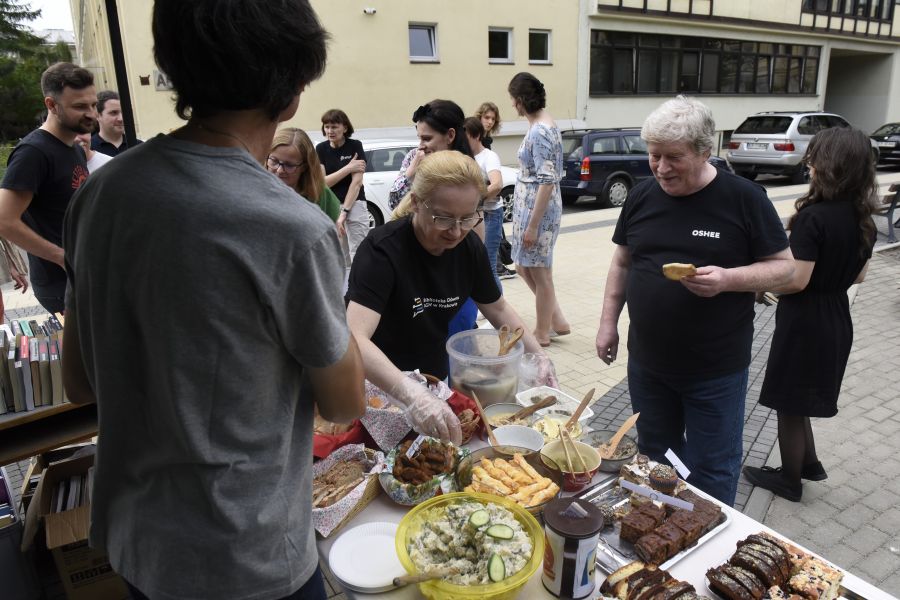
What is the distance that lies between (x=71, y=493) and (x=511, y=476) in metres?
2.16

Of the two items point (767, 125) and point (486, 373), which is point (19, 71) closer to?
point (767, 125)

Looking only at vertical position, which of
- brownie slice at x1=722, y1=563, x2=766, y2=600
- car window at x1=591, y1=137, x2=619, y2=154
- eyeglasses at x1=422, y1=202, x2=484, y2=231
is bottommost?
brownie slice at x1=722, y1=563, x2=766, y2=600

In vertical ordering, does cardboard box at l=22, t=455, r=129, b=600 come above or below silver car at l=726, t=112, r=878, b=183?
below

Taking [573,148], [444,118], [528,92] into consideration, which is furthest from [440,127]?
[573,148]

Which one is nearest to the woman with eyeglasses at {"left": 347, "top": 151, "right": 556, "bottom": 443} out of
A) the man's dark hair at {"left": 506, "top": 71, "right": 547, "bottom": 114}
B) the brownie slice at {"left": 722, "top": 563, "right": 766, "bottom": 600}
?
the brownie slice at {"left": 722, "top": 563, "right": 766, "bottom": 600}

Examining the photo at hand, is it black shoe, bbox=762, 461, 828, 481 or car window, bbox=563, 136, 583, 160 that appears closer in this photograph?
black shoe, bbox=762, 461, 828, 481

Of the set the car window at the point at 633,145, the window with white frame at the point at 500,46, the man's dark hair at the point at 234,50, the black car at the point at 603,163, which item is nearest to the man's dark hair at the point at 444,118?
the man's dark hair at the point at 234,50

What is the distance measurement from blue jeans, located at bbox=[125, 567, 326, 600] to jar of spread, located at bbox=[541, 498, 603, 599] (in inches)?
21.0

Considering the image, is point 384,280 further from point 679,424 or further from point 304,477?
point 679,424

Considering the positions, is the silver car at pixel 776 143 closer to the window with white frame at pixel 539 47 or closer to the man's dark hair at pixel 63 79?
the window with white frame at pixel 539 47

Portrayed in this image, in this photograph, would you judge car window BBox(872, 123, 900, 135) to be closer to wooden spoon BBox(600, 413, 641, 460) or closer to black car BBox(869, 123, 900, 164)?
black car BBox(869, 123, 900, 164)

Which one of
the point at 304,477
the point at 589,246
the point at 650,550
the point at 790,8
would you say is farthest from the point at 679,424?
the point at 790,8

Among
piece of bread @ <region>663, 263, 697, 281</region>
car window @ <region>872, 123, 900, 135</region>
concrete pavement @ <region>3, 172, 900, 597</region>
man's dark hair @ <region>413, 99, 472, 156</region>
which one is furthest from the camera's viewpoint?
car window @ <region>872, 123, 900, 135</region>

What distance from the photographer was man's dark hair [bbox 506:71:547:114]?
4668mm
